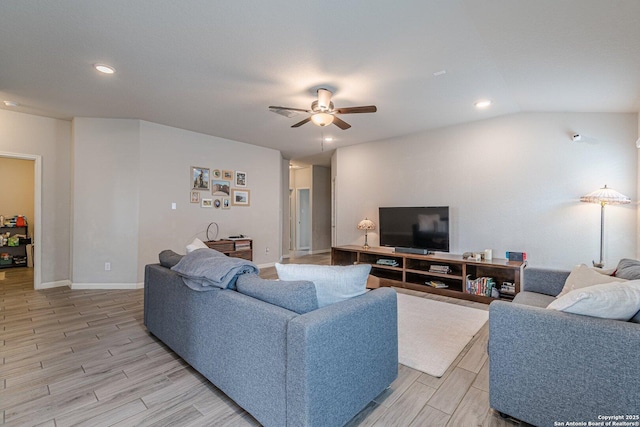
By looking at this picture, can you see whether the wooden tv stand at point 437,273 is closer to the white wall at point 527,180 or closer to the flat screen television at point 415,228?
the flat screen television at point 415,228

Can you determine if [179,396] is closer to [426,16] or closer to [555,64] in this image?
[426,16]

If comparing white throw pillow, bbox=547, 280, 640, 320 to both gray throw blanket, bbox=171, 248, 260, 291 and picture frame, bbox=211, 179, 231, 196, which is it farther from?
picture frame, bbox=211, 179, 231, 196

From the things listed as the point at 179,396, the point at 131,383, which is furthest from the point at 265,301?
the point at 131,383

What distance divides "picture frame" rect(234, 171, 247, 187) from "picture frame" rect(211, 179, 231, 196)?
0.19 metres

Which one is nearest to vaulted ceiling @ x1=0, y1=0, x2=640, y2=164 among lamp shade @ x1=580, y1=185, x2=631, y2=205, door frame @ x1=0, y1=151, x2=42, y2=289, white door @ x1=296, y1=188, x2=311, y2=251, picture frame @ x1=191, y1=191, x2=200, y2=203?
door frame @ x1=0, y1=151, x2=42, y2=289

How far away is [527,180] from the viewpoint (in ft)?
13.0

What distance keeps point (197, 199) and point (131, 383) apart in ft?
11.8

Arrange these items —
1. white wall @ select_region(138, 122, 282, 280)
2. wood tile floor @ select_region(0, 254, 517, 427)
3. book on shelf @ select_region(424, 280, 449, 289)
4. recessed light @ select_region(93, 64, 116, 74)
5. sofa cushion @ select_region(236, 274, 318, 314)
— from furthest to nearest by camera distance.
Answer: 1. white wall @ select_region(138, 122, 282, 280)
2. book on shelf @ select_region(424, 280, 449, 289)
3. recessed light @ select_region(93, 64, 116, 74)
4. wood tile floor @ select_region(0, 254, 517, 427)
5. sofa cushion @ select_region(236, 274, 318, 314)

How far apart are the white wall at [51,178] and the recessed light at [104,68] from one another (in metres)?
2.61

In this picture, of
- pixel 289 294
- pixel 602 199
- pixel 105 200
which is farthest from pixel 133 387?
pixel 602 199

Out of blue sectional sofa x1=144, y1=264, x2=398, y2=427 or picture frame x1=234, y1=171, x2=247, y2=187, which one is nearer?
blue sectional sofa x1=144, y1=264, x2=398, y2=427

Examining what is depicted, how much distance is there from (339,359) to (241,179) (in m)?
4.93

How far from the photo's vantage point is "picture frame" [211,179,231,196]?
211 inches

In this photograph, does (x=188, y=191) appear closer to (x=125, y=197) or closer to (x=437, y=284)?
(x=125, y=197)
